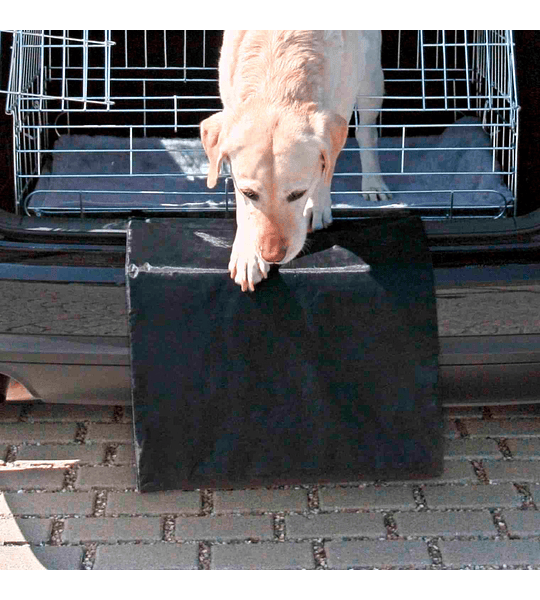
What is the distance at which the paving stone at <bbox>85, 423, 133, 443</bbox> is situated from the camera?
3492 millimetres

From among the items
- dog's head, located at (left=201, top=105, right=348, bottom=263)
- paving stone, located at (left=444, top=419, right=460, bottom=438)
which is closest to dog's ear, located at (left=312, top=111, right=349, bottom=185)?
dog's head, located at (left=201, top=105, right=348, bottom=263)

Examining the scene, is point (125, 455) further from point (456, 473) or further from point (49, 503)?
point (456, 473)

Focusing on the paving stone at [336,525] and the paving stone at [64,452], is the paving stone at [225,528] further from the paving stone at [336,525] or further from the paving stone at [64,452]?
the paving stone at [64,452]

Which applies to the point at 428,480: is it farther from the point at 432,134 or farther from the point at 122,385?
the point at 432,134

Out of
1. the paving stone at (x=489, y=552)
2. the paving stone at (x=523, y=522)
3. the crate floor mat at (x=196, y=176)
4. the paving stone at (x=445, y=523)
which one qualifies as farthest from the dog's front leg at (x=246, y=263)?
the paving stone at (x=523, y=522)

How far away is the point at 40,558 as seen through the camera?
2846mm

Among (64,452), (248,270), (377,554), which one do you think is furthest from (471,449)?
(64,452)

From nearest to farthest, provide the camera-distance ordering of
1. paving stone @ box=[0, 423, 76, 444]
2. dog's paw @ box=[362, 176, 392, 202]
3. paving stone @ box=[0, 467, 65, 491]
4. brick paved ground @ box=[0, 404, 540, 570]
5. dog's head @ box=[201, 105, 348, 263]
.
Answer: dog's head @ box=[201, 105, 348, 263] < brick paved ground @ box=[0, 404, 540, 570] < paving stone @ box=[0, 467, 65, 491] < paving stone @ box=[0, 423, 76, 444] < dog's paw @ box=[362, 176, 392, 202]

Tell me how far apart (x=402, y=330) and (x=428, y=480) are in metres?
0.61

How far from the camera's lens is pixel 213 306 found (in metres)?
2.94

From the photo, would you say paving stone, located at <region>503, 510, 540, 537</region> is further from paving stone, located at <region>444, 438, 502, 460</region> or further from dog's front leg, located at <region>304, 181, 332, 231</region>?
dog's front leg, located at <region>304, 181, 332, 231</region>

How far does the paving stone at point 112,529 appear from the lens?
9.64ft

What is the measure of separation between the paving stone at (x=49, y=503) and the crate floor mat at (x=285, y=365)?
24 cm

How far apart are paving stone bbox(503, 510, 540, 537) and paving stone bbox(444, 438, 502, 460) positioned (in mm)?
338
